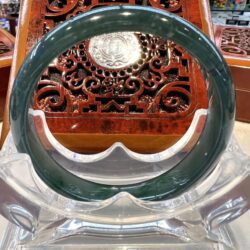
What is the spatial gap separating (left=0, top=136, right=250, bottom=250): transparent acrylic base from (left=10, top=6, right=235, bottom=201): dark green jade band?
21 millimetres

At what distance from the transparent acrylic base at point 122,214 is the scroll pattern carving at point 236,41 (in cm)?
47

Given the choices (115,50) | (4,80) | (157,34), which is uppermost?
(157,34)

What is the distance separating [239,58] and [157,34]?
0.56 m

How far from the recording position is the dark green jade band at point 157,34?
46 centimetres

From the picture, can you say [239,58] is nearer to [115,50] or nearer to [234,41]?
[234,41]

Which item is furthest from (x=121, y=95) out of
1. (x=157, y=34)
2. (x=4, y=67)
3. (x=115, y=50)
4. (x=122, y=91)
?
(x=157, y=34)

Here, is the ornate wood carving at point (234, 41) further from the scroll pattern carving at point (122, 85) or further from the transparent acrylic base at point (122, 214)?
the transparent acrylic base at point (122, 214)

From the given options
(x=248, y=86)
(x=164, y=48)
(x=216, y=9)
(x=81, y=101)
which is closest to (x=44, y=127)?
(x=81, y=101)

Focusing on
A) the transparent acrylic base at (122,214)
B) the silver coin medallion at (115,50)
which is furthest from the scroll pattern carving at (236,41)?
the transparent acrylic base at (122,214)

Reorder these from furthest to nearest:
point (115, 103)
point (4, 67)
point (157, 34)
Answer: point (4, 67), point (115, 103), point (157, 34)

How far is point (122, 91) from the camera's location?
2.95 feet

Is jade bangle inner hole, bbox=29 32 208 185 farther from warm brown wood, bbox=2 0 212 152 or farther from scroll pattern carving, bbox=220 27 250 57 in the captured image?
scroll pattern carving, bbox=220 27 250 57

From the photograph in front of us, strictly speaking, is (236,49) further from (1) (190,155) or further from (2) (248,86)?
(1) (190,155)

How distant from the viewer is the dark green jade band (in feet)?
1.52
